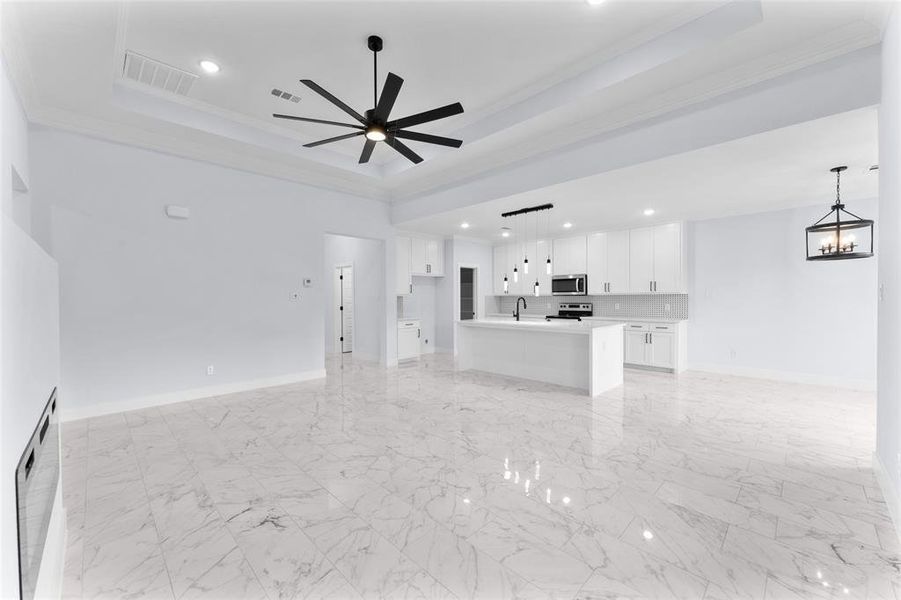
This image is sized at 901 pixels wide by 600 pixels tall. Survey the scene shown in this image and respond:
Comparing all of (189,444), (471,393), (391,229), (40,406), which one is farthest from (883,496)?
(391,229)

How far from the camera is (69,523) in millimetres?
2244

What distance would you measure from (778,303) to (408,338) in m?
6.11

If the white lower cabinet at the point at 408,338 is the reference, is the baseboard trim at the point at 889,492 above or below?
below

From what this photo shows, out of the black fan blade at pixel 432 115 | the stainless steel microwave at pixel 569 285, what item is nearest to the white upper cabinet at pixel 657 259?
the stainless steel microwave at pixel 569 285

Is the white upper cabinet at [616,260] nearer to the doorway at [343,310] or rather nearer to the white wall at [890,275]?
the doorway at [343,310]

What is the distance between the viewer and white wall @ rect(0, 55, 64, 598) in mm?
946

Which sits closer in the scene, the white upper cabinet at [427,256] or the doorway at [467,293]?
the white upper cabinet at [427,256]

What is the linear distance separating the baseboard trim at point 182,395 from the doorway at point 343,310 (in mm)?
2654

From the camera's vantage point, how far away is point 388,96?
2801mm

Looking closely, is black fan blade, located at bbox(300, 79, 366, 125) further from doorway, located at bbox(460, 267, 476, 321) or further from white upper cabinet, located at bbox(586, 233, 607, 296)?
doorway, located at bbox(460, 267, 476, 321)

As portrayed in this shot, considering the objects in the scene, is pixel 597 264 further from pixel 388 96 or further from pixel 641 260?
pixel 388 96

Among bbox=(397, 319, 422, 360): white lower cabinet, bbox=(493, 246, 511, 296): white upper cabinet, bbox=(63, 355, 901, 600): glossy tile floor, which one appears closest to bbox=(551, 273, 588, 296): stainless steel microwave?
bbox=(493, 246, 511, 296): white upper cabinet

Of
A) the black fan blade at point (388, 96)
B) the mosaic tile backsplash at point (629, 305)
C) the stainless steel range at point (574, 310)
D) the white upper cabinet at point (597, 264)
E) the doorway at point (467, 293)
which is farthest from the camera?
the doorway at point (467, 293)

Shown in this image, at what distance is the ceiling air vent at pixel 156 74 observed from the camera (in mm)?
3473
